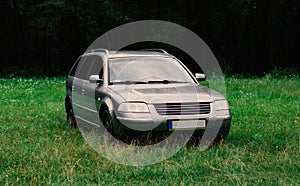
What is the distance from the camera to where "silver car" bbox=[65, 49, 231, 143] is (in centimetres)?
871

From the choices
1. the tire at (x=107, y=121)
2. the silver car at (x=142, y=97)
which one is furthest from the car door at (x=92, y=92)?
the tire at (x=107, y=121)

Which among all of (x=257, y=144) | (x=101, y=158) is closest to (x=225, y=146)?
(x=257, y=144)

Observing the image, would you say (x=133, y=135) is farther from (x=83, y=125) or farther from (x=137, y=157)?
(x=83, y=125)

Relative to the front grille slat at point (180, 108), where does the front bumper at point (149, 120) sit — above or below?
below

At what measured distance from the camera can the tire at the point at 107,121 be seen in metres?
9.01

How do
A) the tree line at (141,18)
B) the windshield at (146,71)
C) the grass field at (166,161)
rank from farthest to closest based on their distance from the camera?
the tree line at (141,18)
the windshield at (146,71)
the grass field at (166,161)

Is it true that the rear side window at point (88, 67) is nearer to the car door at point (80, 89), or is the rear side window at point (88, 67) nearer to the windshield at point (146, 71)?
the car door at point (80, 89)

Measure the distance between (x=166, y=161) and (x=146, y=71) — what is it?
2944mm

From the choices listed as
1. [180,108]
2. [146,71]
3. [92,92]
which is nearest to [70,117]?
[92,92]

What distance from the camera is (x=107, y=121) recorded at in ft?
30.5

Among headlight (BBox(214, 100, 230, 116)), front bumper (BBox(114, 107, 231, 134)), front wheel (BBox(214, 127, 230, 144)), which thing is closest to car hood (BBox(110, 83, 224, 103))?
headlight (BBox(214, 100, 230, 116))

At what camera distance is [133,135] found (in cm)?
871

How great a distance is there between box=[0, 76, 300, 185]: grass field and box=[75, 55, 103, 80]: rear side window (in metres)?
1.20

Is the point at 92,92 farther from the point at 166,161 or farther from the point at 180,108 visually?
the point at 166,161
